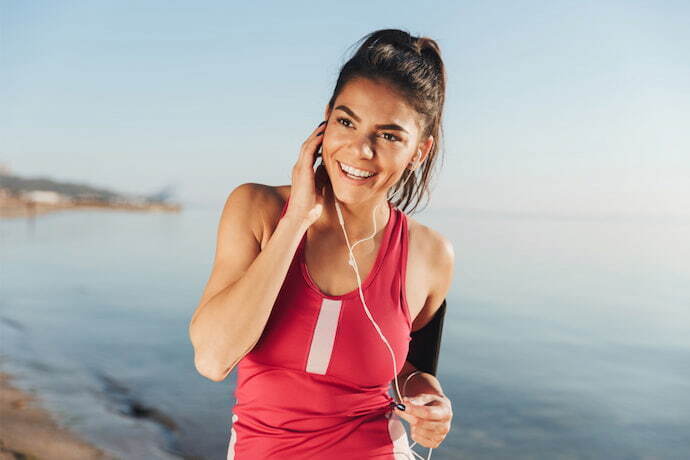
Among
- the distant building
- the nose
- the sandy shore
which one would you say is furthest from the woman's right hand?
the distant building

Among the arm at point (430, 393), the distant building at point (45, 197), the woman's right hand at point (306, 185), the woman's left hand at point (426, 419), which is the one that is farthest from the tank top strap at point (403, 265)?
the distant building at point (45, 197)

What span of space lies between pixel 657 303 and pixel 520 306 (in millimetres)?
4141

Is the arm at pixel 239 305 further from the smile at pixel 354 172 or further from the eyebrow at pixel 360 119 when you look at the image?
the eyebrow at pixel 360 119

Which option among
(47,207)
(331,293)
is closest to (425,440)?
(331,293)

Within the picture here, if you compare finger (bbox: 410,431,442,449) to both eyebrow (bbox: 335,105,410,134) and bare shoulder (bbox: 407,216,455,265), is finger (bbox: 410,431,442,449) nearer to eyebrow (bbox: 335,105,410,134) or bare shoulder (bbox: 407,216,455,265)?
bare shoulder (bbox: 407,216,455,265)

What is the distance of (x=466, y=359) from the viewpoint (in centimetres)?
838

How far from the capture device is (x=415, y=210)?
89.7 inches

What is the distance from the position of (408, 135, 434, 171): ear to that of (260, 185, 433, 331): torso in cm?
19

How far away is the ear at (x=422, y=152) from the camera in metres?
1.96

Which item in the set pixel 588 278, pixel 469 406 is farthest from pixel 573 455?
pixel 588 278

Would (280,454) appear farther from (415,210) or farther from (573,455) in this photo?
(573,455)

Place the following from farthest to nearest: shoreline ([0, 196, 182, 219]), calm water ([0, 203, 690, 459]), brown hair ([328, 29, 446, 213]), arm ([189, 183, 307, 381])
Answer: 1. shoreline ([0, 196, 182, 219])
2. calm water ([0, 203, 690, 459])
3. brown hair ([328, 29, 446, 213])
4. arm ([189, 183, 307, 381])

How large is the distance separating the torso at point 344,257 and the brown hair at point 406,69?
1.07ft

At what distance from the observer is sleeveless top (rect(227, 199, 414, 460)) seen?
166 cm
